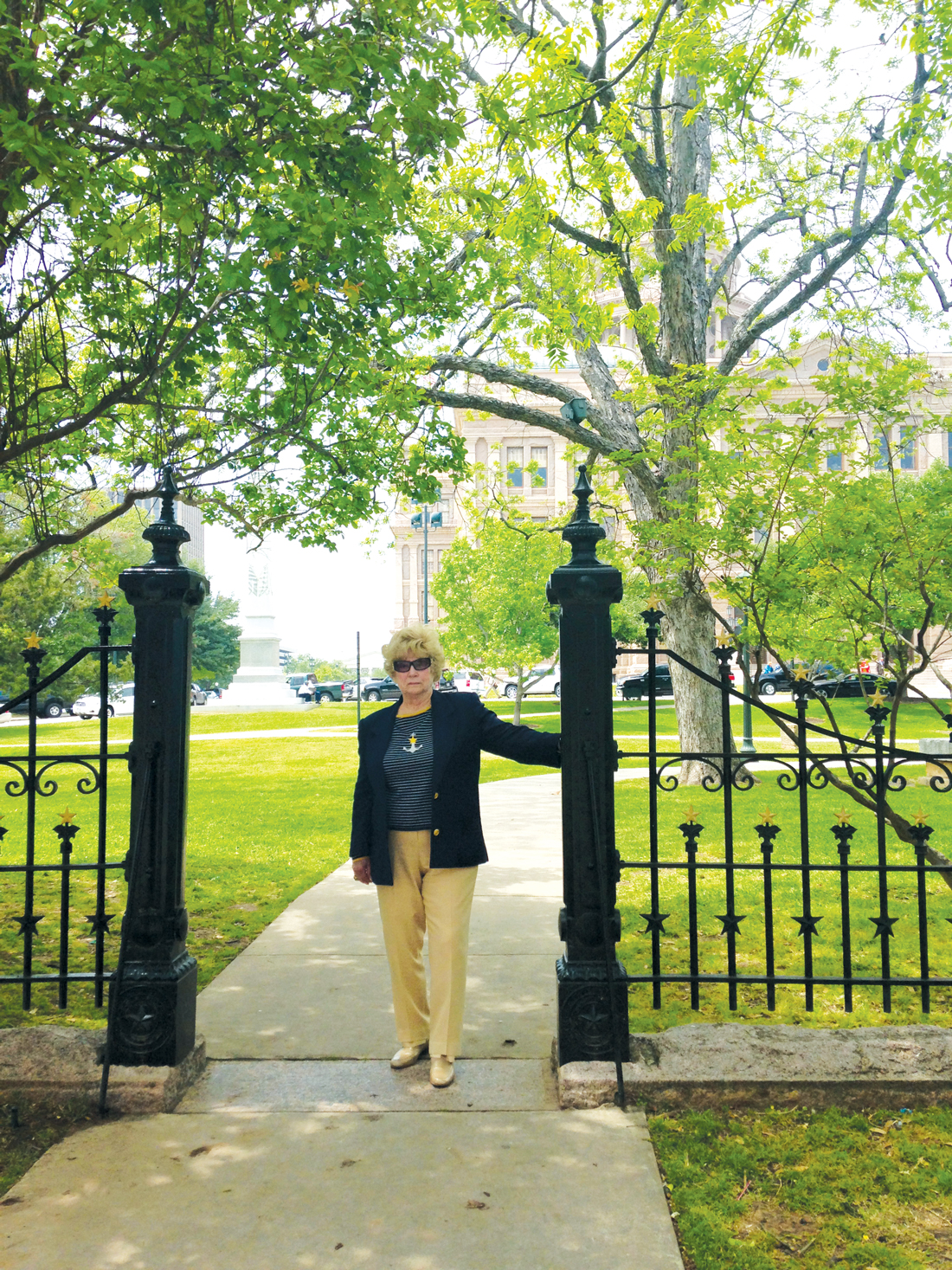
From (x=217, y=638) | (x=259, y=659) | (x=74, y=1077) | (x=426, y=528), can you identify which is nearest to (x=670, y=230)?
(x=74, y=1077)

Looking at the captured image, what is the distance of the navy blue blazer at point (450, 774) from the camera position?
14.0ft

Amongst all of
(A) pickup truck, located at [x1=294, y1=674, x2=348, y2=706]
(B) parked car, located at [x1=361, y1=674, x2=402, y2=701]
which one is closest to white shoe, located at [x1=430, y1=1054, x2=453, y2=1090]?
(B) parked car, located at [x1=361, y1=674, x2=402, y2=701]

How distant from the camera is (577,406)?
4.90 m

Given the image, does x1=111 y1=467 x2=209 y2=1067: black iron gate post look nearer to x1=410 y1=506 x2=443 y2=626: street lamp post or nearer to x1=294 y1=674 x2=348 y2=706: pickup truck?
x1=410 y1=506 x2=443 y2=626: street lamp post

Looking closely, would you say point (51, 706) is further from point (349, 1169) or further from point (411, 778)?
point (349, 1169)

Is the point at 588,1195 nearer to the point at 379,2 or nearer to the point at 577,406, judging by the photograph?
the point at 577,406

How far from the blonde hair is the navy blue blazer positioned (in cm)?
18

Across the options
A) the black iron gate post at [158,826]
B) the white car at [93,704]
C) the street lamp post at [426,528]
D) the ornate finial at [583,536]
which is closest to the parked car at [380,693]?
the street lamp post at [426,528]

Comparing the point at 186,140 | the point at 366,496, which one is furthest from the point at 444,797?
the point at 366,496

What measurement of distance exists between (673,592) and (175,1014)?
6.40 metres

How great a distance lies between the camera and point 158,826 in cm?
440

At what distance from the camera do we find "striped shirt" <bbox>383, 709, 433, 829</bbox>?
170 inches

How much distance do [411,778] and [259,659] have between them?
130ft

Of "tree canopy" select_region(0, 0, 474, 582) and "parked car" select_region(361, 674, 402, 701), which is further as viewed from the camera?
"parked car" select_region(361, 674, 402, 701)
